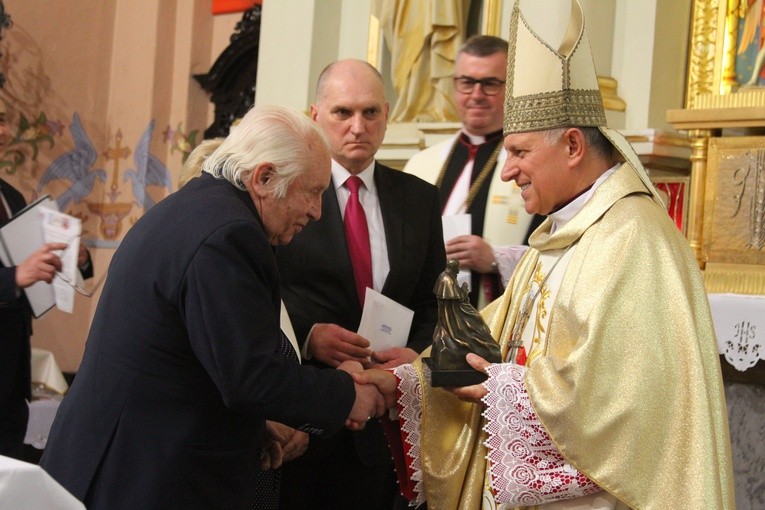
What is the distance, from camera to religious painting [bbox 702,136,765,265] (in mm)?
4918

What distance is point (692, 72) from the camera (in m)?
6.13

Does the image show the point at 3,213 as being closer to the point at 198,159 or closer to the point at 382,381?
the point at 198,159

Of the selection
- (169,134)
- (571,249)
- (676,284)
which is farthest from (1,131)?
(169,134)

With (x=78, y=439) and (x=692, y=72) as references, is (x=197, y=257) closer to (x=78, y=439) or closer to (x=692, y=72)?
(x=78, y=439)

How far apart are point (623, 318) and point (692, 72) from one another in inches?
153

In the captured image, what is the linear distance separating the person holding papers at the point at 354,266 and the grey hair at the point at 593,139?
0.84 m

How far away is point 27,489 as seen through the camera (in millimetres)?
1556

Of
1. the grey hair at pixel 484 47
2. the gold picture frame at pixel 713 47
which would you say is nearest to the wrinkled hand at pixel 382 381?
the grey hair at pixel 484 47

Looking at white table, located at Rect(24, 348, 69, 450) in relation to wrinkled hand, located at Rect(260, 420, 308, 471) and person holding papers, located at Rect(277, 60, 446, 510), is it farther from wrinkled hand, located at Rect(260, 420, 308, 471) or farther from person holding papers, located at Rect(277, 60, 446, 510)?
wrinkled hand, located at Rect(260, 420, 308, 471)

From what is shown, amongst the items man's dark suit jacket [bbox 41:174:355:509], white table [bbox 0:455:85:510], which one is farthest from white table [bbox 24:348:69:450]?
white table [bbox 0:455:85:510]

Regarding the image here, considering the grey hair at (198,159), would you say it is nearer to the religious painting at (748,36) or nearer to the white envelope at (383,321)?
the white envelope at (383,321)

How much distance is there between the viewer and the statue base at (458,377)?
279cm

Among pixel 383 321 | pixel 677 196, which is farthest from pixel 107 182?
pixel 383 321

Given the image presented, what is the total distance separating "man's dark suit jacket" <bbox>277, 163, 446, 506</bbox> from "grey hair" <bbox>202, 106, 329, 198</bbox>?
2.57 feet
